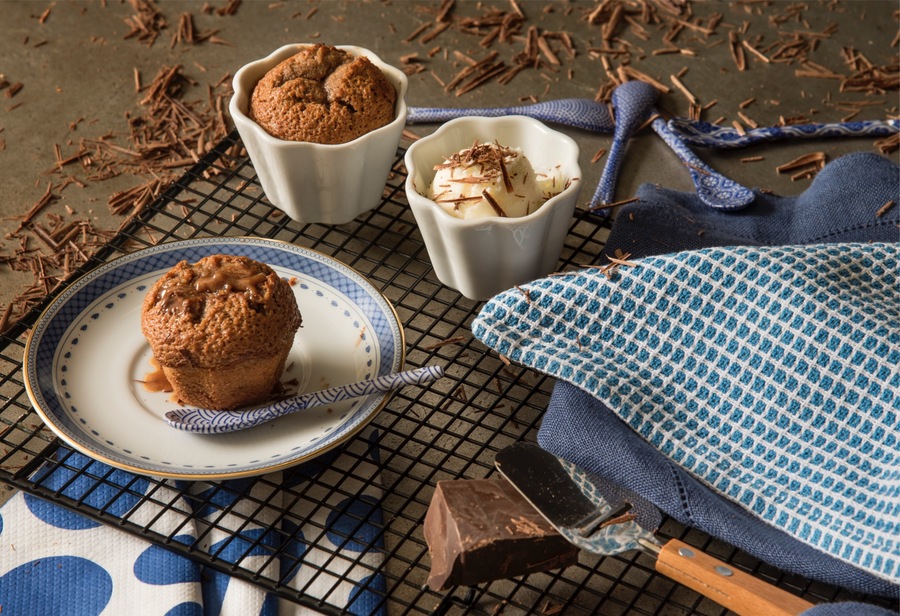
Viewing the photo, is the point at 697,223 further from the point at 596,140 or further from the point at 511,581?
the point at 511,581

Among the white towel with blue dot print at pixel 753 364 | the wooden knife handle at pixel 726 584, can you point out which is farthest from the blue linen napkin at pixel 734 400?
the wooden knife handle at pixel 726 584

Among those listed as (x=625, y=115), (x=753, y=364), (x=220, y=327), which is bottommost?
(x=625, y=115)

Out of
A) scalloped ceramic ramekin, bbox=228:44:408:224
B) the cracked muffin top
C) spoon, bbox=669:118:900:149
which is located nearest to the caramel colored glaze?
the cracked muffin top

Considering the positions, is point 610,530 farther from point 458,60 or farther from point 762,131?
point 458,60

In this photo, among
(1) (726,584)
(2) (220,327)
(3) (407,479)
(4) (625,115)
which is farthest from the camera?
(4) (625,115)

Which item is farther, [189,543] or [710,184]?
[710,184]

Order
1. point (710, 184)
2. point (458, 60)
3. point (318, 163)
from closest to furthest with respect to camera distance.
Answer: point (318, 163) < point (710, 184) < point (458, 60)

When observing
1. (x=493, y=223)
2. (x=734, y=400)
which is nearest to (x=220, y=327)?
(x=493, y=223)

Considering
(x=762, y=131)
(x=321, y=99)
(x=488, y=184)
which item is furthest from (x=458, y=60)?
(x=488, y=184)

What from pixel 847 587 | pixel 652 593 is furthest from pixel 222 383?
pixel 847 587

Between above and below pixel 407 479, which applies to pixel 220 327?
above
